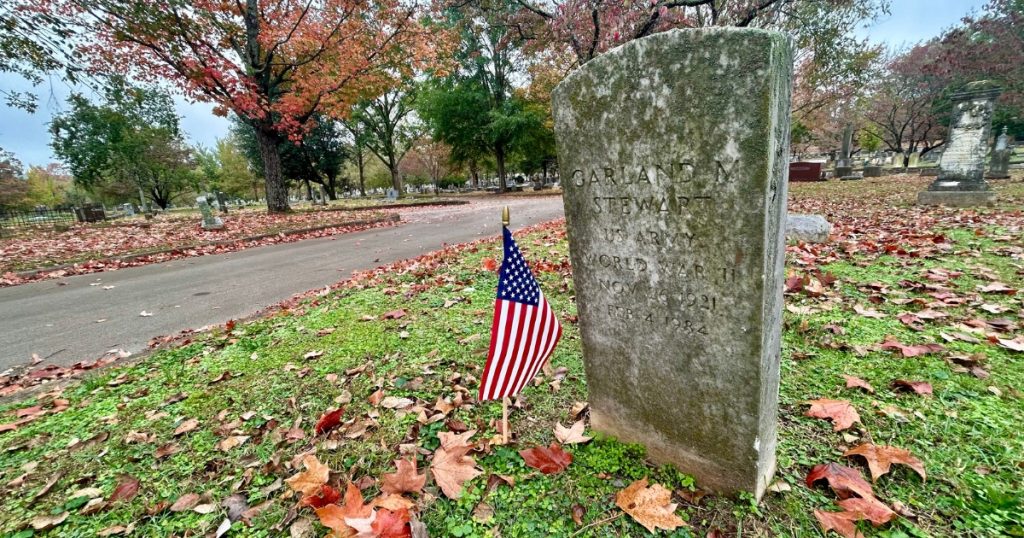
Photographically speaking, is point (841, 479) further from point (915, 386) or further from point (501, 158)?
point (501, 158)

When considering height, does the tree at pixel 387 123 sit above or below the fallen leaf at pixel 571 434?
above

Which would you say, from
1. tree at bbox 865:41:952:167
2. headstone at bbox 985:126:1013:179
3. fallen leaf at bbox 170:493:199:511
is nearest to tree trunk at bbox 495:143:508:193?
tree at bbox 865:41:952:167

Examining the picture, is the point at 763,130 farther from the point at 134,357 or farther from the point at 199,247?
the point at 199,247

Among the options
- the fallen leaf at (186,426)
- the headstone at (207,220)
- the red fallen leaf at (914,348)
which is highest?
the headstone at (207,220)

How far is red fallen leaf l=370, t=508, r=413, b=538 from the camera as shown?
164 centimetres

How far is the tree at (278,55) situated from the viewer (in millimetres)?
13023

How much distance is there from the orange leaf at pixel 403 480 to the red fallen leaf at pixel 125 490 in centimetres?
128

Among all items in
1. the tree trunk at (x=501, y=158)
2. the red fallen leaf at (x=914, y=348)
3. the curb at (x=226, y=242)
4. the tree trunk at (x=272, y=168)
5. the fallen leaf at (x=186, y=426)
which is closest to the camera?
the fallen leaf at (x=186, y=426)

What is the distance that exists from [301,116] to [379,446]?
733 inches

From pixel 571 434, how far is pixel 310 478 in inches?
54.0

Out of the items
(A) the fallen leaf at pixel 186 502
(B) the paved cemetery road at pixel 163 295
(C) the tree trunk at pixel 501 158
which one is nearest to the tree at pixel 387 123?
(C) the tree trunk at pixel 501 158

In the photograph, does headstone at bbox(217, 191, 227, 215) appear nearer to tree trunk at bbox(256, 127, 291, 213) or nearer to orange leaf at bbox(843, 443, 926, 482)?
tree trunk at bbox(256, 127, 291, 213)

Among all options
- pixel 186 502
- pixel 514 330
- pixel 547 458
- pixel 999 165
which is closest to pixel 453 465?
pixel 547 458

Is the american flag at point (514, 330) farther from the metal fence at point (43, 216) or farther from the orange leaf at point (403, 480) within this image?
the metal fence at point (43, 216)
